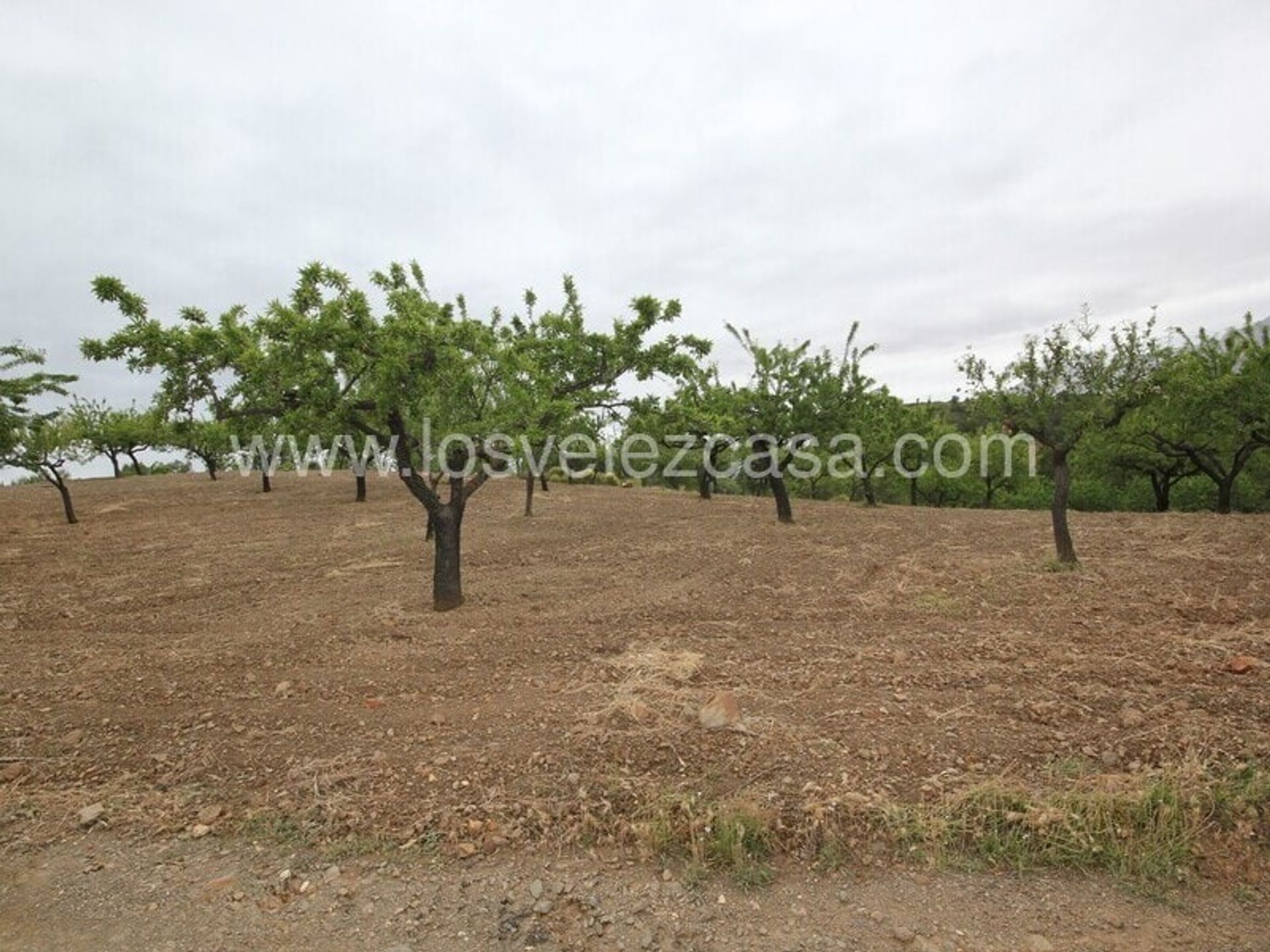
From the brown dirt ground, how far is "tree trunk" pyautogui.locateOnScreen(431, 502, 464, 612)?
393 millimetres

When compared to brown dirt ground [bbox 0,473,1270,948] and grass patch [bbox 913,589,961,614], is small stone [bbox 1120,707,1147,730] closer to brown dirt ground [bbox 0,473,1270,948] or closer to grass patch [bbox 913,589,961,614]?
brown dirt ground [bbox 0,473,1270,948]

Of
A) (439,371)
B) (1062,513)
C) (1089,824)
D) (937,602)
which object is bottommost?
(1089,824)

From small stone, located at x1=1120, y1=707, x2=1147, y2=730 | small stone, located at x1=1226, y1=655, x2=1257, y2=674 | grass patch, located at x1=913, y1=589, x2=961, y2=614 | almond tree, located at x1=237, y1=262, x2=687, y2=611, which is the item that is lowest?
small stone, located at x1=1120, y1=707, x2=1147, y2=730

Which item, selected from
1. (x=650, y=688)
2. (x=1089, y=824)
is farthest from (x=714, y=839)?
(x=1089, y=824)

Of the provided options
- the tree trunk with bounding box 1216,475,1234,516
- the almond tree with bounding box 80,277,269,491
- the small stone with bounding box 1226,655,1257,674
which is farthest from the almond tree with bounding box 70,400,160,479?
the tree trunk with bounding box 1216,475,1234,516

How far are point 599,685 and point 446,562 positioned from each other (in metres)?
4.25

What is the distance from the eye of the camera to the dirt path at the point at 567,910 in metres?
3.12

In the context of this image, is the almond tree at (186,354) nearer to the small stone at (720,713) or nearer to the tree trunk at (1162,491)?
the small stone at (720,713)

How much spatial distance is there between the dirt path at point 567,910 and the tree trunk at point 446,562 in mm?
5407

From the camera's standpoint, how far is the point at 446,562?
9250 millimetres

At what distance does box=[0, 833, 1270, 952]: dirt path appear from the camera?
123 inches

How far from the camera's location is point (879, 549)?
42.6ft

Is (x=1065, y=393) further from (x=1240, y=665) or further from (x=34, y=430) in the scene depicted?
(x=34, y=430)

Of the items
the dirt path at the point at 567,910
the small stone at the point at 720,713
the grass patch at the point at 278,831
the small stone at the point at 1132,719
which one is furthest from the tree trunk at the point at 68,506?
the small stone at the point at 1132,719
